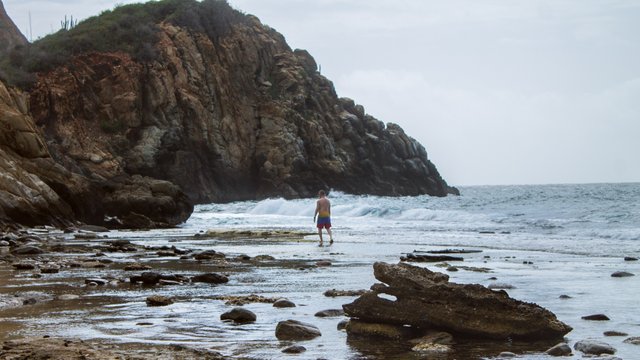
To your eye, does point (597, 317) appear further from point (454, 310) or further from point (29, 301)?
point (29, 301)

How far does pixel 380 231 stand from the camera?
3144cm

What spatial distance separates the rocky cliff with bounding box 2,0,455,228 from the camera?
59188 mm

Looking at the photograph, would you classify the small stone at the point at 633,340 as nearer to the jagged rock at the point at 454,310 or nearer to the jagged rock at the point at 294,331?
the jagged rock at the point at 454,310

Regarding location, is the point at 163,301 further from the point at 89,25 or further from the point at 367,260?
the point at 89,25

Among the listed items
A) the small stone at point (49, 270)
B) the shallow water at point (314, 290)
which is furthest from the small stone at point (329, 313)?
the small stone at point (49, 270)

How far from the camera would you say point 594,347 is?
6.96 meters

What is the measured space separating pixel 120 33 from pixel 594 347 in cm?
6558

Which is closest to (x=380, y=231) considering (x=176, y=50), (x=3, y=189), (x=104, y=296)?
(x=3, y=189)

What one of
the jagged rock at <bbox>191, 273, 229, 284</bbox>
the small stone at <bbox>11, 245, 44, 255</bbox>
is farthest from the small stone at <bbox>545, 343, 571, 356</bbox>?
the small stone at <bbox>11, 245, 44, 255</bbox>

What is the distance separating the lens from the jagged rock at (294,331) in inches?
300

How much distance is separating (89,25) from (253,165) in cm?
1885

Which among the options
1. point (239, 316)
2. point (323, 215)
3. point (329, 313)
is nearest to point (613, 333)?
point (329, 313)

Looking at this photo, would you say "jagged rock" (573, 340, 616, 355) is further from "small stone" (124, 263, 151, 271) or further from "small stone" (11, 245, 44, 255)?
"small stone" (11, 245, 44, 255)

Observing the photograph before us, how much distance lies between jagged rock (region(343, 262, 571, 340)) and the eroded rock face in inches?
1568
